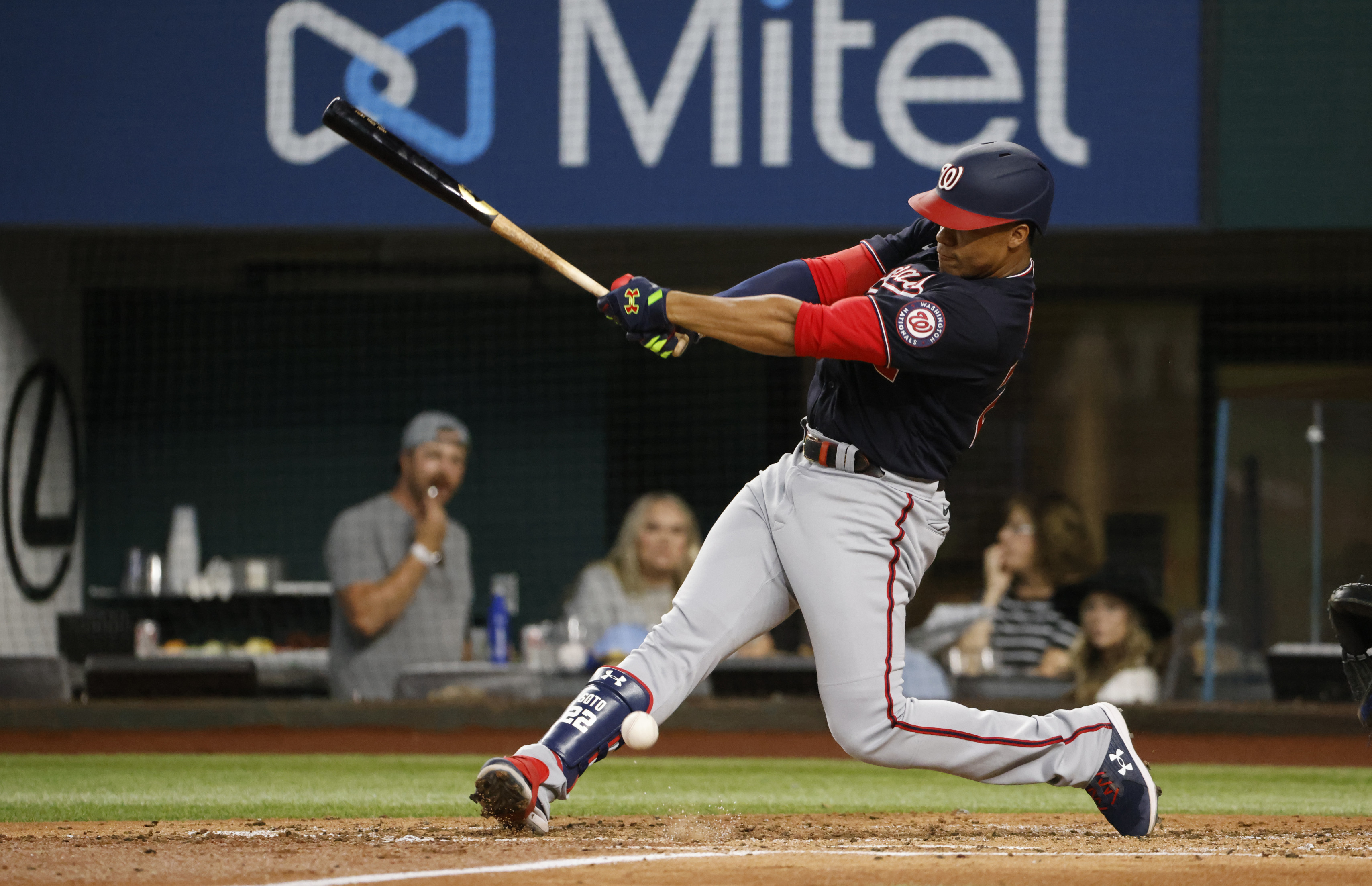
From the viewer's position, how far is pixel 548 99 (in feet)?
26.4

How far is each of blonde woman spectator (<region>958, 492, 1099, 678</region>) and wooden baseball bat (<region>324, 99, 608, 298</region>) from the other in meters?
4.26

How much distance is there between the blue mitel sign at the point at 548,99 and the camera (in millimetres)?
7871

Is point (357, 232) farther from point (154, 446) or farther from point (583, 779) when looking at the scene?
point (583, 779)

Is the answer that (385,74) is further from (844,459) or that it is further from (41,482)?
(844,459)

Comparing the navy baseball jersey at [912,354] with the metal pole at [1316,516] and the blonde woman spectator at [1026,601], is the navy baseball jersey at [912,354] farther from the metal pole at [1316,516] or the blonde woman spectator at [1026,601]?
the metal pole at [1316,516]

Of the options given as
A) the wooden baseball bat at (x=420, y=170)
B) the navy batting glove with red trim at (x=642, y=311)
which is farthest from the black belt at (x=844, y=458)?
the wooden baseball bat at (x=420, y=170)

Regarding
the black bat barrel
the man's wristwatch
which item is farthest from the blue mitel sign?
the black bat barrel

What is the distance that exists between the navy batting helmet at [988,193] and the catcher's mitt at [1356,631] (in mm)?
1246

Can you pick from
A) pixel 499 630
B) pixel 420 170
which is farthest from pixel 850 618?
pixel 499 630

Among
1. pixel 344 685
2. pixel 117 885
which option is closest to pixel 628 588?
pixel 344 685

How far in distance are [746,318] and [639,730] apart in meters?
0.89

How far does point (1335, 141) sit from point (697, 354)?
13.3ft

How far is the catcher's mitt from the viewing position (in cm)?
382

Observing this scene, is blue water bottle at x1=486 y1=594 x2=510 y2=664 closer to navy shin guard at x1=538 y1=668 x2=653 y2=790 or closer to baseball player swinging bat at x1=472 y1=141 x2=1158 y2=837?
baseball player swinging bat at x1=472 y1=141 x2=1158 y2=837
